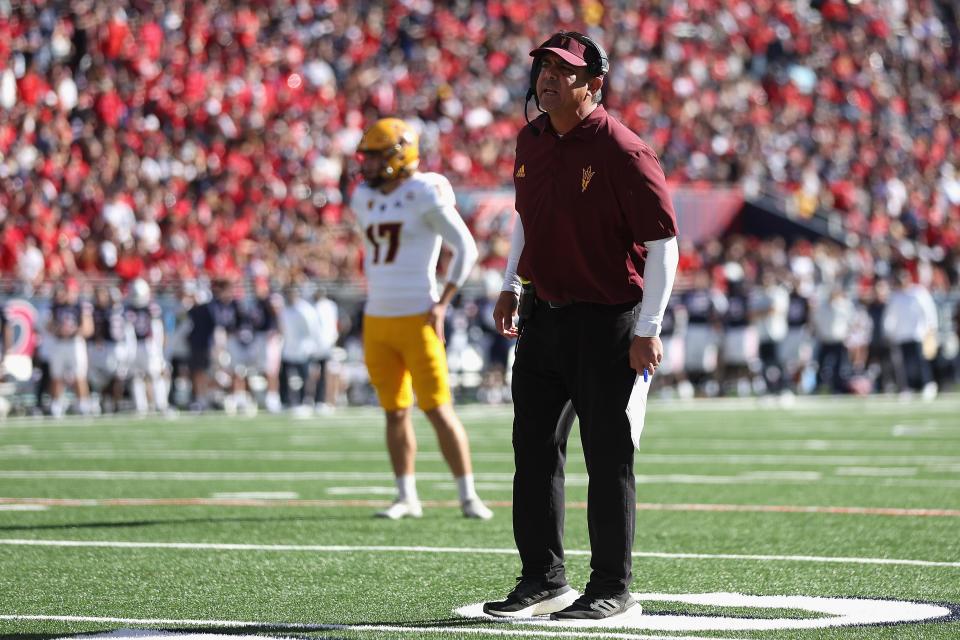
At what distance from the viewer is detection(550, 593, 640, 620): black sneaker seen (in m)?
4.87

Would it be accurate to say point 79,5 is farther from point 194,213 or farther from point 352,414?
point 352,414

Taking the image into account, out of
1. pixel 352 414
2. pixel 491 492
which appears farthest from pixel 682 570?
pixel 352 414

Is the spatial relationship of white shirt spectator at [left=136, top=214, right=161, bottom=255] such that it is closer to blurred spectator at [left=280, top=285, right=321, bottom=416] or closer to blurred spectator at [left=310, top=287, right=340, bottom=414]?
blurred spectator at [left=280, top=285, right=321, bottom=416]

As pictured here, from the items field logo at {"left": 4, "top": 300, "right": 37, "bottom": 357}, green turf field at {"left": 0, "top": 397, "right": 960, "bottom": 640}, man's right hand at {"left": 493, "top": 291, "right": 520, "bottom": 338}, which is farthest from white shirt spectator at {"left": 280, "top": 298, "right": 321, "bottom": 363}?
man's right hand at {"left": 493, "top": 291, "right": 520, "bottom": 338}

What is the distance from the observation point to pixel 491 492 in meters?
9.55

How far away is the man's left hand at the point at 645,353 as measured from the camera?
4.91 metres

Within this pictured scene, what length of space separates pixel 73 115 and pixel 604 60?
19242 millimetres

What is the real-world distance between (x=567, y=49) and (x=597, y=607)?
1559mm

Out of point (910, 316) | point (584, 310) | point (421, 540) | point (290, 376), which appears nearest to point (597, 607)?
point (584, 310)

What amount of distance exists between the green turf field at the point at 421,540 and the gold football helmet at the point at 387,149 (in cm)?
162

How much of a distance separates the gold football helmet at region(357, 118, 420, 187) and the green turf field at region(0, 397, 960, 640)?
5.31 ft

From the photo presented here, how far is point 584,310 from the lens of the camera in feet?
16.8

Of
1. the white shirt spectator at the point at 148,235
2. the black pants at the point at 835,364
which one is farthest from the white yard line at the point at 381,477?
the black pants at the point at 835,364

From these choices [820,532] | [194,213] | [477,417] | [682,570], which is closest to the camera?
[682,570]
